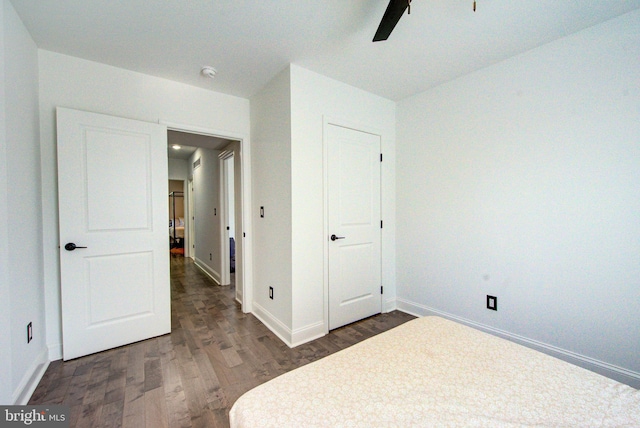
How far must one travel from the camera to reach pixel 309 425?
2.37 ft

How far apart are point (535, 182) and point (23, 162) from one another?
3.78m

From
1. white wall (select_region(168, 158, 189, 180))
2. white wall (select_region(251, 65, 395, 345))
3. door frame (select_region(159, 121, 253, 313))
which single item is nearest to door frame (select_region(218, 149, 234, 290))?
door frame (select_region(159, 121, 253, 313))

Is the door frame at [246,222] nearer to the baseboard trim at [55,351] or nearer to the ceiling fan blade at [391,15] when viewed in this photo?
the baseboard trim at [55,351]

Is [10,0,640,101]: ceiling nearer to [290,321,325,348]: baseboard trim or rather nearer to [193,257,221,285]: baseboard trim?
[290,321,325,348]: baseboard trim

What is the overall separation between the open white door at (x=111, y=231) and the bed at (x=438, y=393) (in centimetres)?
205

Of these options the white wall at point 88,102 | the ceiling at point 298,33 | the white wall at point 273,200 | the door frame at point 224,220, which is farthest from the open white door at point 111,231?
the door frame at point 224,220

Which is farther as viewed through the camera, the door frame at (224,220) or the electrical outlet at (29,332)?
the door frame at (224,220)

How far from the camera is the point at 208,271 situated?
4738 millimetres

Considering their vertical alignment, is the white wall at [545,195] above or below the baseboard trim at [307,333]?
above

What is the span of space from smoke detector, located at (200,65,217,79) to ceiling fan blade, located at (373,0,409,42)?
1.59 metres

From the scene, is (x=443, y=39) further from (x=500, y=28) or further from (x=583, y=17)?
(x=583, y=17)

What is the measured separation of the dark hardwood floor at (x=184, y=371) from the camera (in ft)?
4.99

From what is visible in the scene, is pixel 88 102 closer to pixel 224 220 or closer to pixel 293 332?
pixel 224 220

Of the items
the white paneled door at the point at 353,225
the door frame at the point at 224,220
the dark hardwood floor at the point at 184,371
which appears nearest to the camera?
the dark hardwood floor at the point at 184,371
